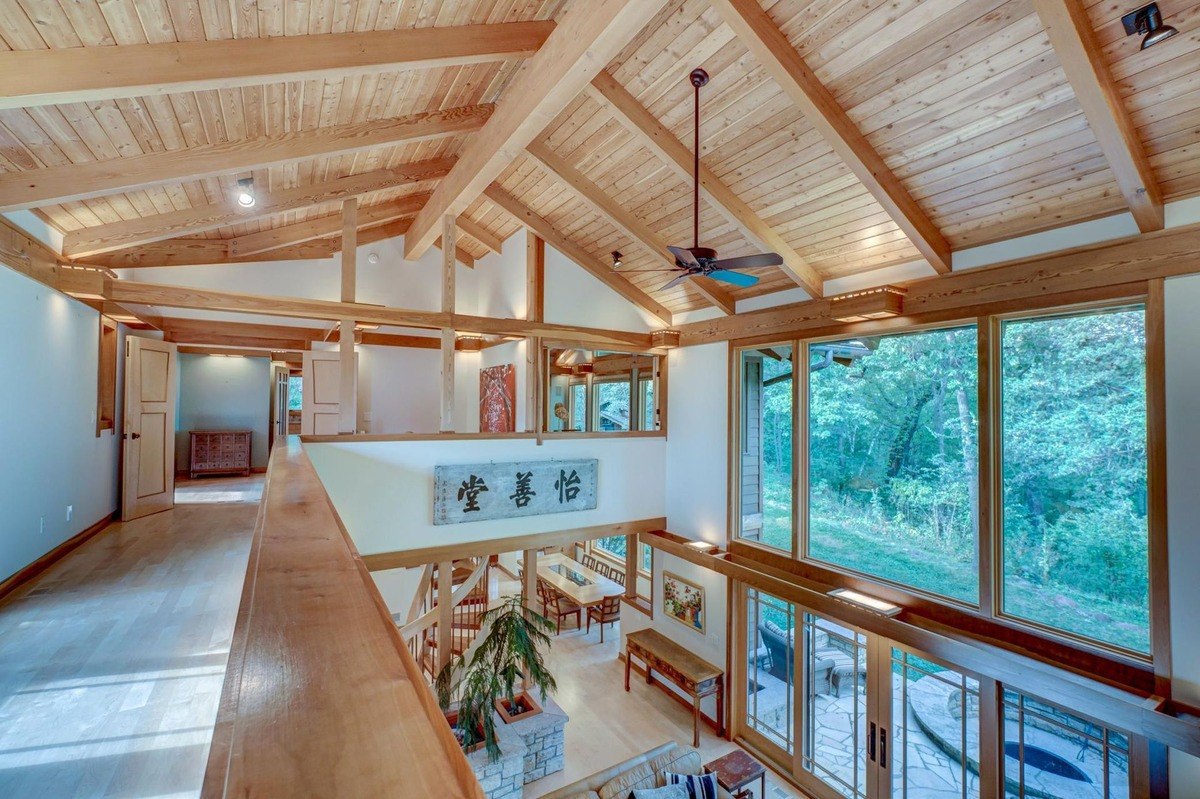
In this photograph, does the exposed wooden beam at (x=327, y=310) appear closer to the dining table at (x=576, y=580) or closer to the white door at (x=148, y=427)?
the white door at (x=148, y=427)

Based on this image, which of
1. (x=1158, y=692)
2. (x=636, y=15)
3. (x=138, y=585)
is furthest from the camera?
(x=138, y=585)

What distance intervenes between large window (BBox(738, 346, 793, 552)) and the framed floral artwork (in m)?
1.07

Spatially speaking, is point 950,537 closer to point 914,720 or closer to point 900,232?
point 914,720

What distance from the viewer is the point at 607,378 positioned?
9695 millimetres

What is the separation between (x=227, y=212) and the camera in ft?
17.9

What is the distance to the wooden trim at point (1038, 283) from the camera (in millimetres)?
3580

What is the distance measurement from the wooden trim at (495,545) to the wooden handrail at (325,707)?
5007 mm

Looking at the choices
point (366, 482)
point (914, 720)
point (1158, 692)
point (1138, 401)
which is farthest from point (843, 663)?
point (366, 482)

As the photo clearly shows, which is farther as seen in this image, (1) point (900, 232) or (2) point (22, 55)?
(1) point (900, 232)

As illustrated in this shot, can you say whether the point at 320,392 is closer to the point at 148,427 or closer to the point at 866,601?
the point at 148,427

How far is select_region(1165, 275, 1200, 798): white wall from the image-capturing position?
3.40 meters

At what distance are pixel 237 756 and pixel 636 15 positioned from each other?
11.8ft

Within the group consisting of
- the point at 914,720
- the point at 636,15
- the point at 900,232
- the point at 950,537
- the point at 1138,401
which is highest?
Answer: the point at 636,15

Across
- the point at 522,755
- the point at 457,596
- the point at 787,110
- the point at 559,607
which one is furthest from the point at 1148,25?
the point at 559,607
